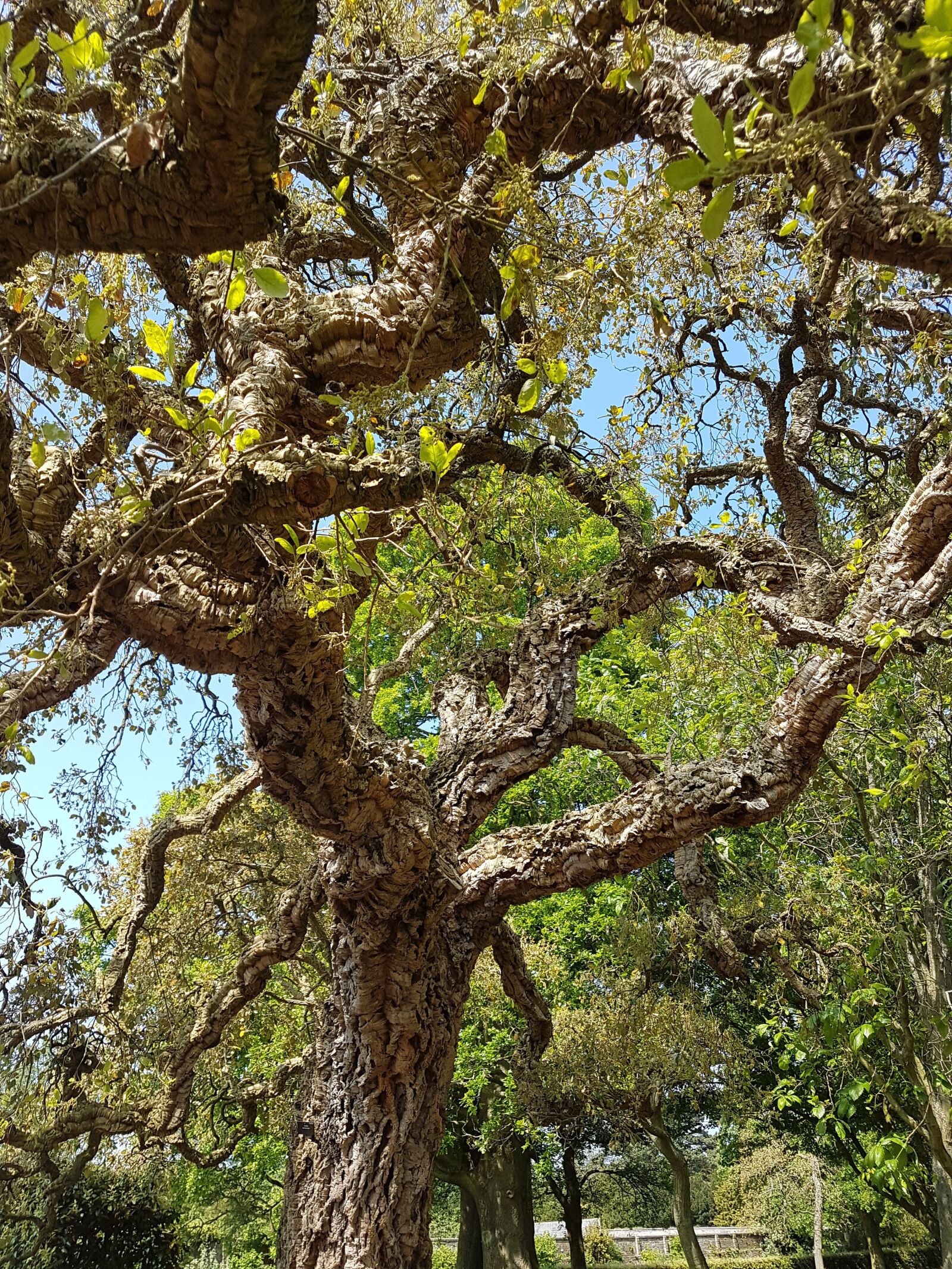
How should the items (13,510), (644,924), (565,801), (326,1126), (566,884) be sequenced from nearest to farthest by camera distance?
(13,510) < (326,1126) < (566,884) < (644,924) < (565,801)

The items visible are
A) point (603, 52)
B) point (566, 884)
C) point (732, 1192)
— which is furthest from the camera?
point (732, 1192)

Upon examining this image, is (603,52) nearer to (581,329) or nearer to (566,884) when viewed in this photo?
(581,329)

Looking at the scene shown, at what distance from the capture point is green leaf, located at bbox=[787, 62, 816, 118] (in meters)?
1.04

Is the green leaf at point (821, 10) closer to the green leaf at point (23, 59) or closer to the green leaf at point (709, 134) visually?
the green leaf at point (709, 134)

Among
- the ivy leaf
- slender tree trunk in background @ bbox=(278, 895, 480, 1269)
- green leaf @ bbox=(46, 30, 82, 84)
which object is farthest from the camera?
slender tree trunk in background @ bbox=(278, 895, 480, 1269)

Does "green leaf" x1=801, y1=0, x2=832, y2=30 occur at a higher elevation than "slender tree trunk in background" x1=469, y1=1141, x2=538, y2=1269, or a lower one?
higher

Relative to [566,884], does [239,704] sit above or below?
above

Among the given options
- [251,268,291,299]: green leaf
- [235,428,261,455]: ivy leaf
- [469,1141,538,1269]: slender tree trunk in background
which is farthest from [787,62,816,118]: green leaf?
[469,1141,538,1269]: slender tree trunk in background

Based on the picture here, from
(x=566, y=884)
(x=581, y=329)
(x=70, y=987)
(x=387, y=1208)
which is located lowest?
(x=387, y=1208)

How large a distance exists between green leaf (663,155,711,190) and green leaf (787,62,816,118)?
0.12m

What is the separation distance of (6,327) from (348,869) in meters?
2.97

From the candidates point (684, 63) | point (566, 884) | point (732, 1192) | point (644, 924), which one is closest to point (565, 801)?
point (644, 924)

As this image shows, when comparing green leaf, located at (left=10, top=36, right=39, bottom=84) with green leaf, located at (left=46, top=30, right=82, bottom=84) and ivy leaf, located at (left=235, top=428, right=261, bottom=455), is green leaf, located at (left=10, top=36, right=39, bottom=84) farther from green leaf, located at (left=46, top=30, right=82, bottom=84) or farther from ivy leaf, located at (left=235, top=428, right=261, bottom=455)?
ivy leaf, located at (left=235, top=428, right=261, bottom=455)

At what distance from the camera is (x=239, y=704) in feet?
13.6
